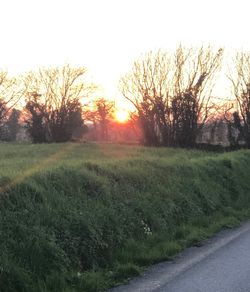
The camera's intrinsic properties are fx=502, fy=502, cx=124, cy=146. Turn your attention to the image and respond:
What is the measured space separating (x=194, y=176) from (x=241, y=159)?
645 cm

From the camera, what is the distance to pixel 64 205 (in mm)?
8680

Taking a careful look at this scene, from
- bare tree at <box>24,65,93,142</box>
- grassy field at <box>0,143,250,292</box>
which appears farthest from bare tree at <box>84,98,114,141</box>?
grassy field at <box>0,143,250,292</box>

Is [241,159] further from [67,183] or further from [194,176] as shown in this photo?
[67,183]

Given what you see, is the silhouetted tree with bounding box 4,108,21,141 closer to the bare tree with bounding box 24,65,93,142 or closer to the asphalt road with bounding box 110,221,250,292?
the bare tree with bounding box 24,65,93,142

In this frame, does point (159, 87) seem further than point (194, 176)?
Yes

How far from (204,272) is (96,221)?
2127 mm

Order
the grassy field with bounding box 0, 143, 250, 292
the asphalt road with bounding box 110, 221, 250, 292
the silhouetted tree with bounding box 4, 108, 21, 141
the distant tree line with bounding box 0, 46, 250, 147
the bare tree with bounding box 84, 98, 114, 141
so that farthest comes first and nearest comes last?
1. the silhouetted tree with bounding box 4, 108, 21, 141
2. the bare tree with bounding box 84, 98, 114, 141
3. the distant tree line with bounding box 0, 46, 250, 147
4. the grassy field with bounding box 0, 143, 250, 292
5. the asphalt road with bounding box 110, 221, 250, 292

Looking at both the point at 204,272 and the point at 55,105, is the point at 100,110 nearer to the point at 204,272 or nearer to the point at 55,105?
the point at 55,105

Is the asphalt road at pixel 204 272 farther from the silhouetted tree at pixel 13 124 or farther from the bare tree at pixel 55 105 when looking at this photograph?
the silhouetted tree at pixel 13 124

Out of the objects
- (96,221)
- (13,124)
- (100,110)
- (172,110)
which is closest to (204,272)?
(96,221)

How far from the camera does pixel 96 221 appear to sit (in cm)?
872

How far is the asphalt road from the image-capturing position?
679cm

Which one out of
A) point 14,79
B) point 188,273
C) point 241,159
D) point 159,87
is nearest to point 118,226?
point 188,273

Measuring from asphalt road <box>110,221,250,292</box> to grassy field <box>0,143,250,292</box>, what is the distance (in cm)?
29
